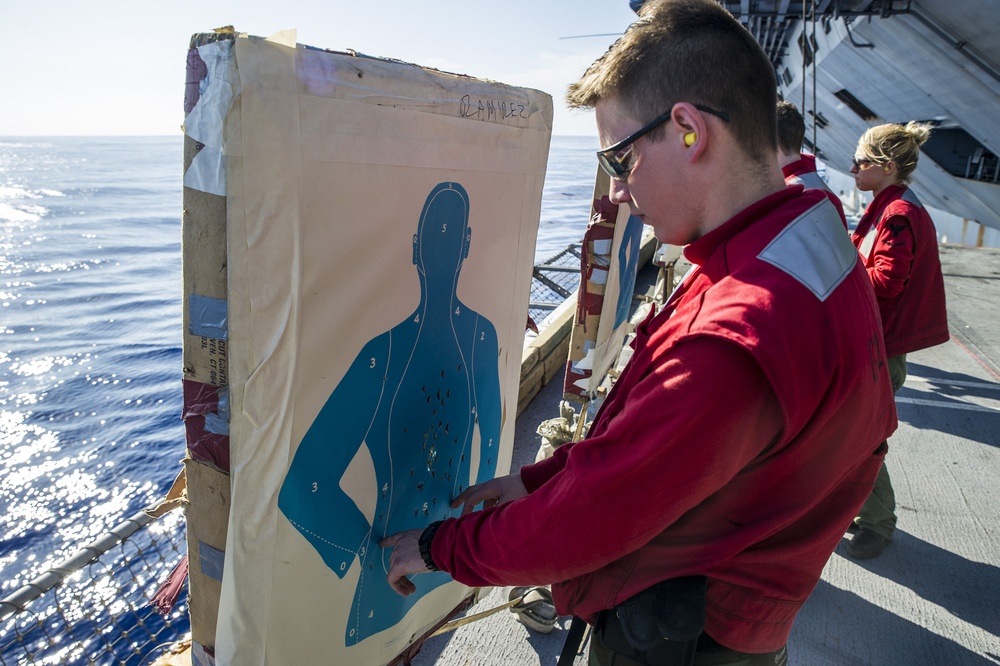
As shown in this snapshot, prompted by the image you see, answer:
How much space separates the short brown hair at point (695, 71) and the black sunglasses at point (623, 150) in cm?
1

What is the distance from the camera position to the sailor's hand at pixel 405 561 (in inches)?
52.7

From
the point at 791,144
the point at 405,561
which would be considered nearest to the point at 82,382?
the point at 405,561

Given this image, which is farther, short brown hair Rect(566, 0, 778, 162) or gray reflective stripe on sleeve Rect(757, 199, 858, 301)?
short brown hair Rect(566, 0, 778, 162)

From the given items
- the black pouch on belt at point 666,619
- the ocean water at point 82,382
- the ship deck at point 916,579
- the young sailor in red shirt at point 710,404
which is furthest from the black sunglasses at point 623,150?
the ocean water at point 82,382

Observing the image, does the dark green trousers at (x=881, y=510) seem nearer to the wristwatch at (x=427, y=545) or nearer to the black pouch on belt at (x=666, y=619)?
the black pouch on belt at (x=666, y=619)

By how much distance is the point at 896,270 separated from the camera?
117 inches

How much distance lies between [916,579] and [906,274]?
1422 mm

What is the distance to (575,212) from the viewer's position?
2855 centimetres

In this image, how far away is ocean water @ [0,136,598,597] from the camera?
526cm

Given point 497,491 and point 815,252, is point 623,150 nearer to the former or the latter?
point 815,252

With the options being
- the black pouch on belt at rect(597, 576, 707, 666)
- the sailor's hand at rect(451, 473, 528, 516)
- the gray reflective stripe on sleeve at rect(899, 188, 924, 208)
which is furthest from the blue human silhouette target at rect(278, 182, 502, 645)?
the gray reflective stripe on sleeve at rect(899, 188, 924, 208)

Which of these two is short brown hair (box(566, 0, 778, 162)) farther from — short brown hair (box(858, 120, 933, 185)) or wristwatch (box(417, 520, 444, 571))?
short brown hair (box(858, 120, 933, 185))

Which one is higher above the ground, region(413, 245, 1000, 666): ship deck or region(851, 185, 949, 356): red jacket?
region(851, 185, 949, 356): red jacket

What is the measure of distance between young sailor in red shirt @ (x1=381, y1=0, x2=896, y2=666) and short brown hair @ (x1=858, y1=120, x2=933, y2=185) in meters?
2.38
